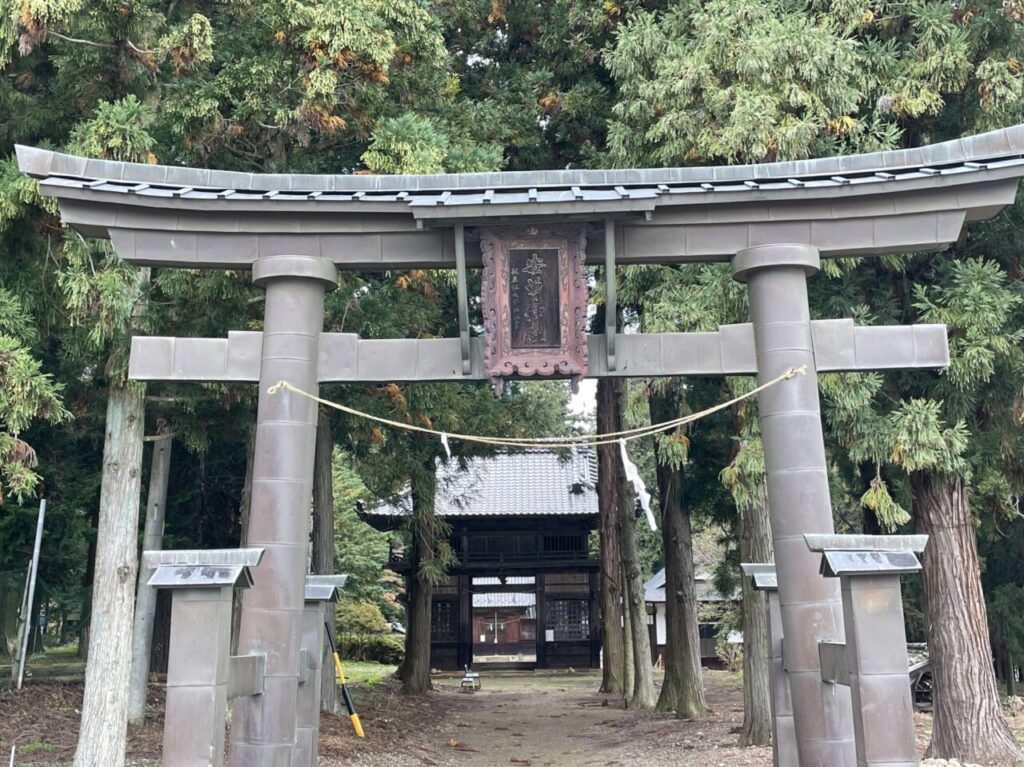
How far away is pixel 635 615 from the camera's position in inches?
694

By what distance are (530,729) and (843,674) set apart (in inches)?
438

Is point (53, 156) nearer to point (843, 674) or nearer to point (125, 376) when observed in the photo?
point (125, 376)

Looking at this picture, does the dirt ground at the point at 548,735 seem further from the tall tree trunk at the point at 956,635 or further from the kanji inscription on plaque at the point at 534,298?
the kanji inscription on plaque at the point at 534,298

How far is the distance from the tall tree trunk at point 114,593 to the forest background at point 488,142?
0.40m

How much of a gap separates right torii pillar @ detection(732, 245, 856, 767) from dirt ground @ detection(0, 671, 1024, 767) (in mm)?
4833

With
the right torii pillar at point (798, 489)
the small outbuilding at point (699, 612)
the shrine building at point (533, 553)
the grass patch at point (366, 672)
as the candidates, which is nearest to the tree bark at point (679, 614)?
the grass patch at point (366, 672)

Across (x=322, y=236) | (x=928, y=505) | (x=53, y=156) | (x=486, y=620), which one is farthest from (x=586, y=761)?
(x=486, y=620)

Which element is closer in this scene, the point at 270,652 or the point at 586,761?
the point at 270,652

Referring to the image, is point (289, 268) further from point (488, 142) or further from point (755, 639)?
point (755, 639)

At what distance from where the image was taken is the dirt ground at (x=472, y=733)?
36.0 ft

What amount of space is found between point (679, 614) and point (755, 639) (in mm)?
4444

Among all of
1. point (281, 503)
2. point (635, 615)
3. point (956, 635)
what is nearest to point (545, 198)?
point (281, 503)

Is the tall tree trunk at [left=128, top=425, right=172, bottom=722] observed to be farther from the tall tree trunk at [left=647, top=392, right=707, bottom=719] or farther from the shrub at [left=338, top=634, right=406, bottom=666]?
the shrub at [left=338, top=634, right=406, bottom=666]

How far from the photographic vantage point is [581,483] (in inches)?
1104
